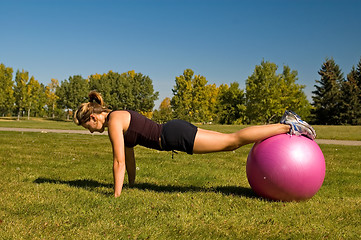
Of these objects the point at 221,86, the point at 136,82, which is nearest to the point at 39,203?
the point at 221,86

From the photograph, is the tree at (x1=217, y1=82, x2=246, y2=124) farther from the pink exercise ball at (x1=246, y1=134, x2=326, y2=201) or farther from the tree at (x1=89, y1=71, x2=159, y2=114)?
the pink exercise ball at (x1=246, y1=134, x2=326, y2=201)

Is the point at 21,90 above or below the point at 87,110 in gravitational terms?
above

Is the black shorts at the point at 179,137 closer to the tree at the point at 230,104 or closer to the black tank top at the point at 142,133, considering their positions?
the black tank top at the point at 142,133

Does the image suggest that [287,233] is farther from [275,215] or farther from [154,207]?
[154,207]

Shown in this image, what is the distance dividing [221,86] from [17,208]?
6574cm

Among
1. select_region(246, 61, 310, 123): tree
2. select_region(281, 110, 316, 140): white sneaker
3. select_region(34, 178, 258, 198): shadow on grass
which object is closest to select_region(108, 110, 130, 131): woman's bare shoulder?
select_region(34, 178, 258, 198): shadow on grass

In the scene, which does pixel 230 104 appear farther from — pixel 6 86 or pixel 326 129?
pixel 6 86

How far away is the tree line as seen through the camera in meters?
47.8

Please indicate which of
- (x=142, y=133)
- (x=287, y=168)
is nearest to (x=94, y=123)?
(x=142, y=133)

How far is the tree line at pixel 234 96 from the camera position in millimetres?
47750

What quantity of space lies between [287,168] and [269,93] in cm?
4385

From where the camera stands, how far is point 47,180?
645cm

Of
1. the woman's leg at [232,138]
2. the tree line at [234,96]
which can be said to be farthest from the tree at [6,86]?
the woman's leg at [232,138]

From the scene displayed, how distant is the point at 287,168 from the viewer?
15.7 feet
